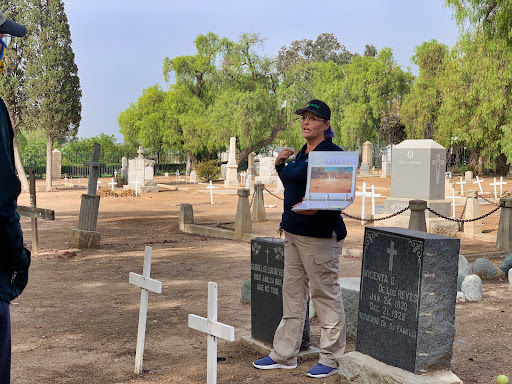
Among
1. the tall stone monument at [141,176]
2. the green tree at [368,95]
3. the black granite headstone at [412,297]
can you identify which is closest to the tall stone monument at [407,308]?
the black granite headstone at [412,297]

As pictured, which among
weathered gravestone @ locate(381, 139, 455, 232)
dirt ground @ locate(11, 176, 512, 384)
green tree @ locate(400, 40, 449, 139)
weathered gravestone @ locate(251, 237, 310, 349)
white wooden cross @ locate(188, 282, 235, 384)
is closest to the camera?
white wooden cross @ locate(188, 282, 235, 384)

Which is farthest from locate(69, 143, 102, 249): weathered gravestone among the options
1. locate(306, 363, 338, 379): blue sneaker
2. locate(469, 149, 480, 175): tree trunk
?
locate(469, 149, 480, 175): tree trunk

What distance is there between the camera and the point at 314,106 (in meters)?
4.92

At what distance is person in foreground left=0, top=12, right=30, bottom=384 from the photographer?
228cm

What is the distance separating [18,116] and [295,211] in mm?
32649

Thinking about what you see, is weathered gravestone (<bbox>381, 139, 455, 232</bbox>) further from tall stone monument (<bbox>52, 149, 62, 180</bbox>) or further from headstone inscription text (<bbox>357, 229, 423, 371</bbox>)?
tall stone monument (<bbox>52, 149, 62, 180</bbox>)

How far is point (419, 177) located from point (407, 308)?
38.3 feet

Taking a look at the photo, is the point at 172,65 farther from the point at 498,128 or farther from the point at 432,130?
the point at 498,128

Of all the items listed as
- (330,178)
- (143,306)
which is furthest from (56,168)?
(330,178)

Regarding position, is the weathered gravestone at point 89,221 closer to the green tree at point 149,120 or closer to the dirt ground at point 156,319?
the dirt ground at point 156,319

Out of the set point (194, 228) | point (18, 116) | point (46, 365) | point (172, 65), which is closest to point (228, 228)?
point (194, 228)

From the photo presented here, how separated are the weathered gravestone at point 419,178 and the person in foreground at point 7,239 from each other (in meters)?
13.5

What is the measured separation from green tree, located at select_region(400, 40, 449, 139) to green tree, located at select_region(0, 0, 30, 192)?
26.9 meters

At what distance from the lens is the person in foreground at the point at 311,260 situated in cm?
487
